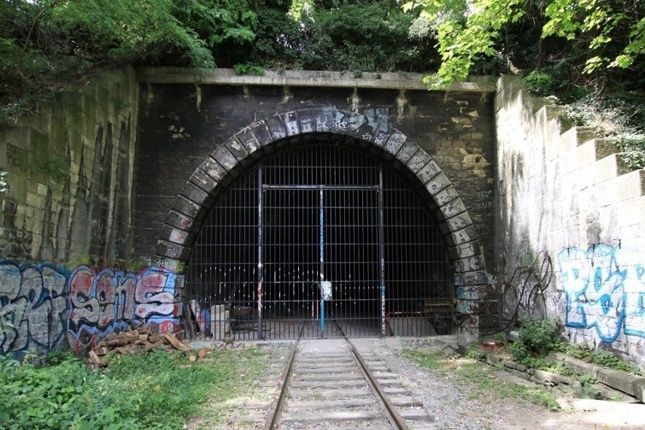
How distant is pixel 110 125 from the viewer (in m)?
9.16

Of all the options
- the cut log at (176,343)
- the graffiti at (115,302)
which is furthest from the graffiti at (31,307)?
the cut log at (176,343)

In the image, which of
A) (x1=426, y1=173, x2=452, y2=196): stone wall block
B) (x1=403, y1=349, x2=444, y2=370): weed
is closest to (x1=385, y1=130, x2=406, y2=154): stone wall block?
(x1=426, y1=173, x2=452, y2=196): stone wall block

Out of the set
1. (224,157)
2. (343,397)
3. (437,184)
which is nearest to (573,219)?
(437,184)

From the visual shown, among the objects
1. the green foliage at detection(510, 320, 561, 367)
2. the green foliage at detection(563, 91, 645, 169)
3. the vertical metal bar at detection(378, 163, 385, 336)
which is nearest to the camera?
the green foliage at detection(563, 91, 645, 169)

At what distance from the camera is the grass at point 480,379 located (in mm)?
6285

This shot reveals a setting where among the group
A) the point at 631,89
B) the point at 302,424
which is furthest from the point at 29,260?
the point at 631,89

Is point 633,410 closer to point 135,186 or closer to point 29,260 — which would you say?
point 29,260

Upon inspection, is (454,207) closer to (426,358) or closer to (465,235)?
(465,235)

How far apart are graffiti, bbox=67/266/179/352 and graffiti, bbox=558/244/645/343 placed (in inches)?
283

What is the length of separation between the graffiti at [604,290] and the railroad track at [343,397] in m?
2.84

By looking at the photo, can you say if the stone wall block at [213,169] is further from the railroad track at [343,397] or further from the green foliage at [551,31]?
the green foliage at [551,31]

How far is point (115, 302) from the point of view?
9344 mm

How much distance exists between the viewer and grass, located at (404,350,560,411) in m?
6.29

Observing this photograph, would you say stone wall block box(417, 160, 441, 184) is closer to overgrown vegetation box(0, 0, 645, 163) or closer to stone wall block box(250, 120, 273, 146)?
overgrown vegetation box(0, 0, 645, 163)
